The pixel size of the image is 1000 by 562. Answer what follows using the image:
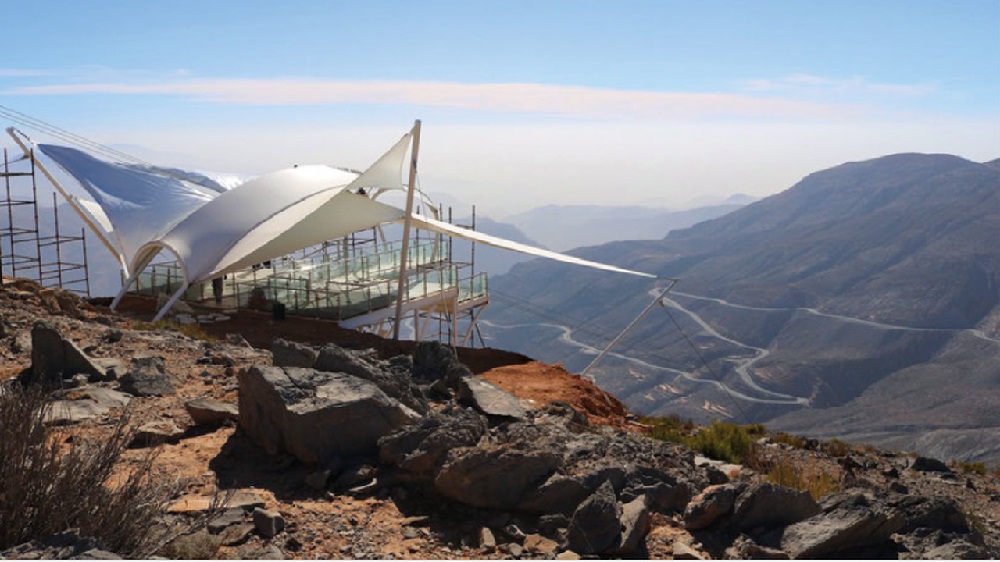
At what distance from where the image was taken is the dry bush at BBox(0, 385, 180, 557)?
4625 millimetres

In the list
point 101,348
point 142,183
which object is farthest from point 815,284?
point 101,348

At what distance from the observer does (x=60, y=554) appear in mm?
4227

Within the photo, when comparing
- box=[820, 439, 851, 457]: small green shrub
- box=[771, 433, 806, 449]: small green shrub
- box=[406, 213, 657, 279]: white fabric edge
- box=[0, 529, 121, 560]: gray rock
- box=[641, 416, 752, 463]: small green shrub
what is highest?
box=[406, 213, 657, 279]: white fabric edge

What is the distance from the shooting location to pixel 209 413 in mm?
8766

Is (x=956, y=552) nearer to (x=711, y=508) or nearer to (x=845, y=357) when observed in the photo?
(x=711, y=508)

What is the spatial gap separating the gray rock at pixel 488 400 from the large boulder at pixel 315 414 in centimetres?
157

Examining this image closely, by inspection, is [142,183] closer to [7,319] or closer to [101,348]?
[7,319]

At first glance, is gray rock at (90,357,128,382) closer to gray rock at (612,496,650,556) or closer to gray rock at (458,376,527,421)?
gray rock at (458,376,527,421)

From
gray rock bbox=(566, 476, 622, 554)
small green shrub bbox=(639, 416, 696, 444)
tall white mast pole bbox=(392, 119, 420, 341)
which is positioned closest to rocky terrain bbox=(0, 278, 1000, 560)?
gray rock bbox=(566, 476, 622, 554)

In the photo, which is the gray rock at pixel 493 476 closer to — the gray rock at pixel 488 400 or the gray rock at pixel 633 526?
the gray rock at pixel 633 526

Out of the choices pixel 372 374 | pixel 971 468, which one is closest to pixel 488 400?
pixel 372 374

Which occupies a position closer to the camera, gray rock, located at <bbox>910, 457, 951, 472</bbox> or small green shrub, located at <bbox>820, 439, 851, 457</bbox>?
gray rock, located at <bbox>910, 457, 951, 472</bbox>

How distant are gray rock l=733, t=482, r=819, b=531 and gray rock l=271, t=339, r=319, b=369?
5148 millimetres

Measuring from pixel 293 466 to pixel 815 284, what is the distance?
204583 millimetres
